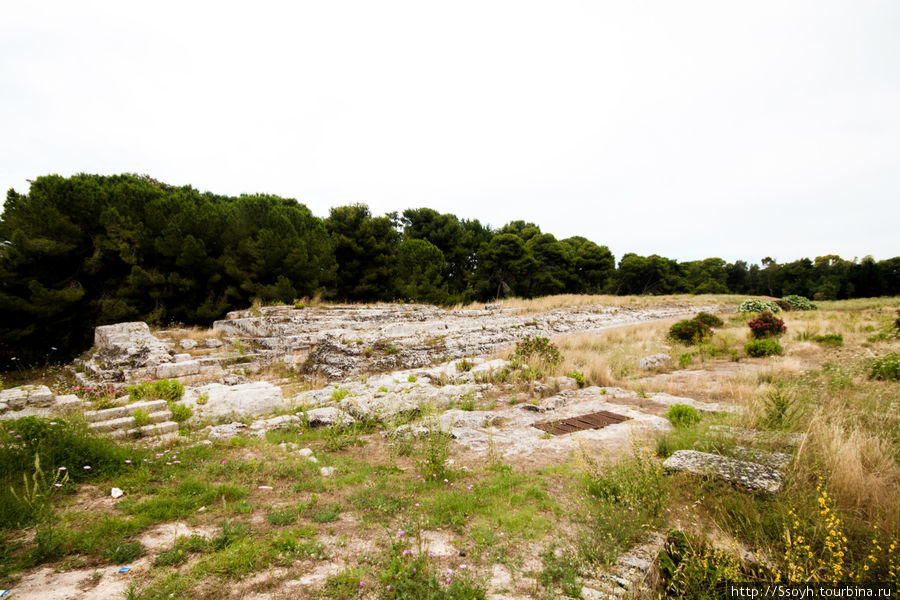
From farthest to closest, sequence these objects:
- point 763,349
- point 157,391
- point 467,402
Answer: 1. point 763,349
2. point 467,402
3. point 157,391

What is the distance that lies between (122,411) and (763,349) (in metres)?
14.7

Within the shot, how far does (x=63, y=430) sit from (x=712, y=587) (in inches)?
234

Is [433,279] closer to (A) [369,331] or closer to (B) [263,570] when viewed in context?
(A) [369,331]

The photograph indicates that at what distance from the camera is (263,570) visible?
2.49 metres

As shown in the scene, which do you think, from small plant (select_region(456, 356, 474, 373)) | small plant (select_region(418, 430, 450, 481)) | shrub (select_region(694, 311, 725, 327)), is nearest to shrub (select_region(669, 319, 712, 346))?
shrub (select_region(694, 311, 725, 327))

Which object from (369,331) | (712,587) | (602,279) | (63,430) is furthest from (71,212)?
(602,279)

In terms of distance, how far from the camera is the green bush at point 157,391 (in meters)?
6.49

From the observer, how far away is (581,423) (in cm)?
602

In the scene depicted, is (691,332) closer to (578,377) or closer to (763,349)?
(763,349)

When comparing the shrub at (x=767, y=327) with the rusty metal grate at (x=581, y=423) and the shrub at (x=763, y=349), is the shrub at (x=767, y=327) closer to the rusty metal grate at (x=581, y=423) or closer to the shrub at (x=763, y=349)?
the shrub at (x=763, y=349)

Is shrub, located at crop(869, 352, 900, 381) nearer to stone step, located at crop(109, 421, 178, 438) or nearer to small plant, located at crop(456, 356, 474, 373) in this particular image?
small plant, located at crop(456, 356, 474, 373)

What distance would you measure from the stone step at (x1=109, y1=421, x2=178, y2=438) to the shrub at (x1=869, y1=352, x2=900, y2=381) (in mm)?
11853

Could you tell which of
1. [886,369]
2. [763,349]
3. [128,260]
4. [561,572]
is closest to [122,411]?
[561,572]

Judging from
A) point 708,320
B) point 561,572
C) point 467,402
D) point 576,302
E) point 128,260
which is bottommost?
point 467,402
